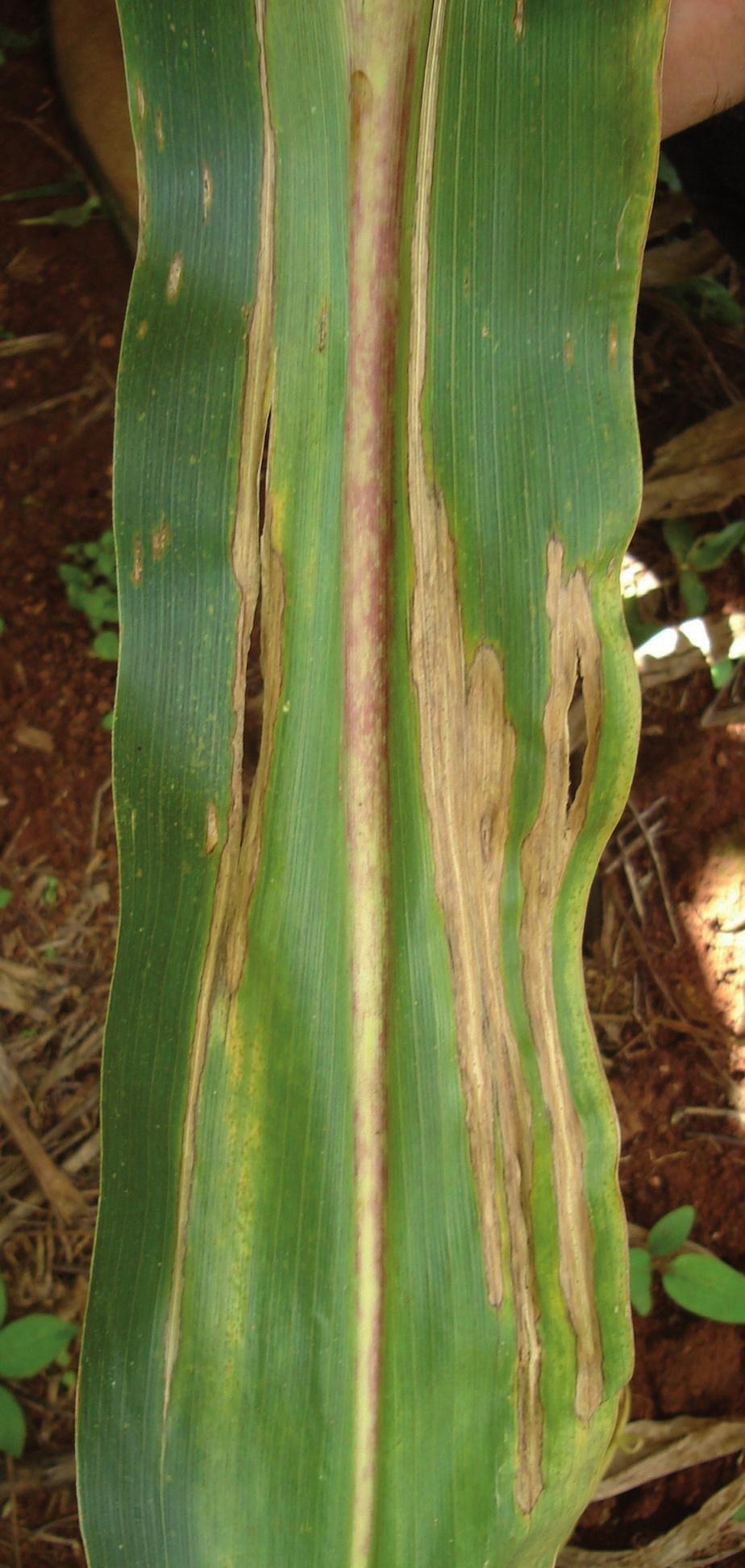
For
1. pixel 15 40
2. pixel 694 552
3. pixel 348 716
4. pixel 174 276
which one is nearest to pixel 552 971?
pixel 348 716

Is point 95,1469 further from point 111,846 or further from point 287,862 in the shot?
point 111,846

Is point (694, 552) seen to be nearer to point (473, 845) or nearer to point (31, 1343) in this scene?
point (473, 845)

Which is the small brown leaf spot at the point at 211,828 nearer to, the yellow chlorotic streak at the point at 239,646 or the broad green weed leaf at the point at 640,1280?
the yellow chlorotic streak at the point at 239,646

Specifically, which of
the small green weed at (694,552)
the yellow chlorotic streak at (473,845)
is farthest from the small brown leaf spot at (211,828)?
the small green weed at (694,552)

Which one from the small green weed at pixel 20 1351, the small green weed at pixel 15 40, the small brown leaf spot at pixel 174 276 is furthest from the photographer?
the small green weed at pixel 15 40

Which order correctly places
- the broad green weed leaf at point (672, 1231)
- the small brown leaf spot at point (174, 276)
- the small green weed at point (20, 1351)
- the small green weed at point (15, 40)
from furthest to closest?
the small green weed at point (15, 40)
the broad green weed leaf at point (672, 1231)
the small green weed at point (20, 1351)
the small brown leaf spot at point (174, 276)

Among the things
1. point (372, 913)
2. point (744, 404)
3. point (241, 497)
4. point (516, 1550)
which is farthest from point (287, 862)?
point (744, 404)

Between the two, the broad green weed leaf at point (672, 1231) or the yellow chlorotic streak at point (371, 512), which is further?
the broad green weed leaf at point (672, 1231)

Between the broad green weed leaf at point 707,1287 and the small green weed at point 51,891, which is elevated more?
the small green weed at point 51,891
